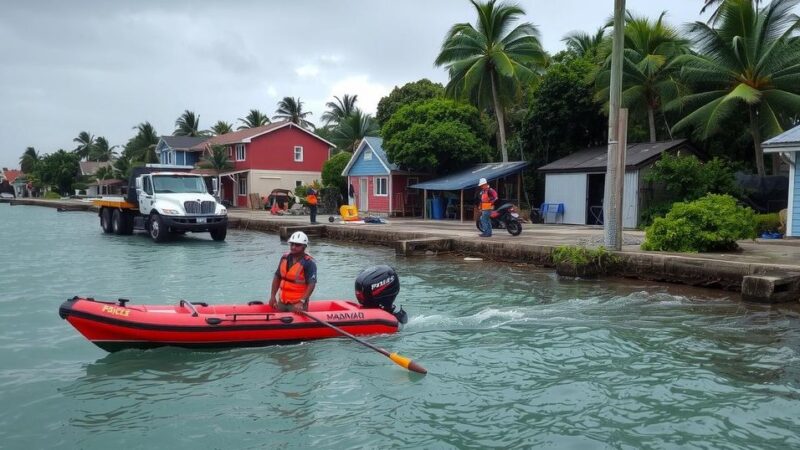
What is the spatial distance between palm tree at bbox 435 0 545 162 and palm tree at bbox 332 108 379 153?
16.5 m

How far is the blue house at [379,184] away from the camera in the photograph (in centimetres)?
3209

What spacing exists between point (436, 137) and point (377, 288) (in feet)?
69.7

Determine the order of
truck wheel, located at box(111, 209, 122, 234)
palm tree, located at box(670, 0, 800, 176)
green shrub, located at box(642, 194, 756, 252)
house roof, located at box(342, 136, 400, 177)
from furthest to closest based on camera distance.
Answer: house roof, located at box(342, 136, 400, 177) < truck wheel, located at box(111, 209, 122, 234) < palm tree, located at box(670, 0, 800, 176) < green shrub, located at box(642, 194, 756, 252)

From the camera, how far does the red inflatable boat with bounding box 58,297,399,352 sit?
738 centimetres

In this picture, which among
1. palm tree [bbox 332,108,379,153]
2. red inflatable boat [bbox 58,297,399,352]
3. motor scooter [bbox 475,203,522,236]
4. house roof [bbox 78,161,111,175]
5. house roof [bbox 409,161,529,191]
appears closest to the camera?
red inflatable boat [bbox 58,297,399,352]

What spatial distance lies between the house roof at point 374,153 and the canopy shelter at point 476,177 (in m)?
3.03

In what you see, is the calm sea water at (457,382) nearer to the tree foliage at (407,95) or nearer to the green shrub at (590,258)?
the green shrub at (590,258)

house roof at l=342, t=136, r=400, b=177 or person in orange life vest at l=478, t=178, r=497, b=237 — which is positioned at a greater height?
house roof at l=342, t=136, r=400, b=177

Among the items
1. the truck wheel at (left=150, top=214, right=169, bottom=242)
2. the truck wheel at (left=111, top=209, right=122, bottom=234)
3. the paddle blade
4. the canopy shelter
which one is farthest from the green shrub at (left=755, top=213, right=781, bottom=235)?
the truck wheel at (left=111, top=209, right=122, bottom=234)

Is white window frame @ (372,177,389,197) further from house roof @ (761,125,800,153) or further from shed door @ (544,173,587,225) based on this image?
house roof @ (761,125,800,153)

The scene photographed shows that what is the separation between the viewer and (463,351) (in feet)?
26.6

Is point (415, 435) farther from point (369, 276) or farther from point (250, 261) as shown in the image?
point (250, 261)

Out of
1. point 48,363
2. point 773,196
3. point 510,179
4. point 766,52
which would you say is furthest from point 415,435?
point 510,179

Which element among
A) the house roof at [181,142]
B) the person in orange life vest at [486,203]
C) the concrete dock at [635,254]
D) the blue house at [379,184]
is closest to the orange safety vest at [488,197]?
the person in orange life vest at [486,203]
